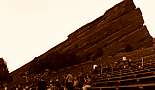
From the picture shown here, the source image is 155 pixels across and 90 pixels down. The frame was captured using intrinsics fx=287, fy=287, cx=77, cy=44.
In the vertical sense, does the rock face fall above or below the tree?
above

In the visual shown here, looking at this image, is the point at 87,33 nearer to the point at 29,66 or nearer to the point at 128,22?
the point at 128,22

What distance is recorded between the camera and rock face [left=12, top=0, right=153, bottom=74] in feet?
85.2

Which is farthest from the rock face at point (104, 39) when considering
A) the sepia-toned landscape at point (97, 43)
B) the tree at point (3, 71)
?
the tree at point (3, 71)

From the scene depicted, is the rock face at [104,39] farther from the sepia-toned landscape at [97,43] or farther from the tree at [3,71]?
the tree at [3,71]

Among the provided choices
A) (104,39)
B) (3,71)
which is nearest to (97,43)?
(104,39)

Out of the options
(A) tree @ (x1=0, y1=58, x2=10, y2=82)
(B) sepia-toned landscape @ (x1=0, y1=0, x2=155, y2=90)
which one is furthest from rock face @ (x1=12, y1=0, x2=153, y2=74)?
(A) tree @ (x1=0, y1=58, x2=10, y2=82)

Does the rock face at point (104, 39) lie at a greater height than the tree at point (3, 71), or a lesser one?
greater

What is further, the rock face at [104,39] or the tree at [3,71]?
the tree at [3,71]

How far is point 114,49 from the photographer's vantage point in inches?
1023

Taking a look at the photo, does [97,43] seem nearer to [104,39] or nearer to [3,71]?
[104,39]

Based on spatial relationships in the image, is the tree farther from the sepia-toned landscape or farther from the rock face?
the rock face

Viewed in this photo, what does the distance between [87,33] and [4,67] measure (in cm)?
890

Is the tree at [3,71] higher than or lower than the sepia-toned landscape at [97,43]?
lower

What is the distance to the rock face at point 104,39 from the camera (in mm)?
25969
